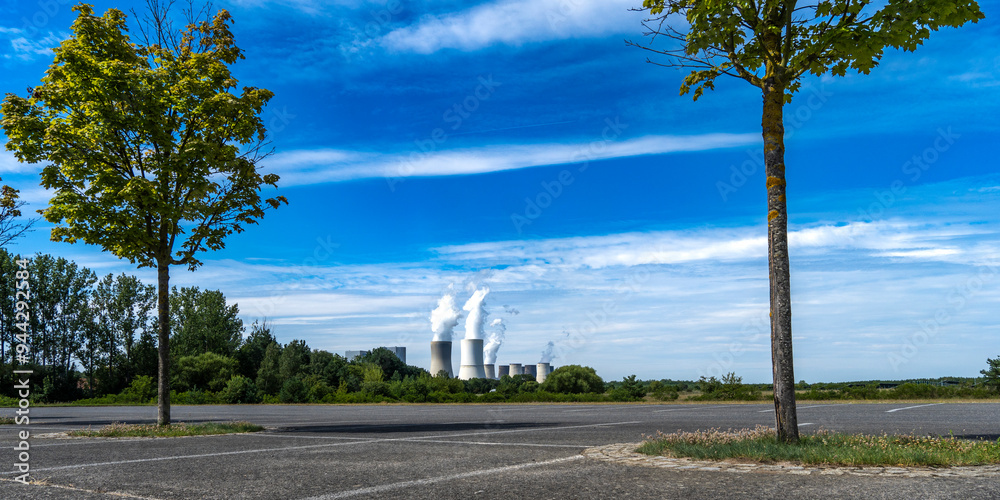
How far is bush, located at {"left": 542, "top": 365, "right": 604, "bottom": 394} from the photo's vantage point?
42781 millimetres

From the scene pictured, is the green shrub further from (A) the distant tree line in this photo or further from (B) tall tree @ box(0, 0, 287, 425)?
(B) tall tree @ box(0, 0, 287, 425)

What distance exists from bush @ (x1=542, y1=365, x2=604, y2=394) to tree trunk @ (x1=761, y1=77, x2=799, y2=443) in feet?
114

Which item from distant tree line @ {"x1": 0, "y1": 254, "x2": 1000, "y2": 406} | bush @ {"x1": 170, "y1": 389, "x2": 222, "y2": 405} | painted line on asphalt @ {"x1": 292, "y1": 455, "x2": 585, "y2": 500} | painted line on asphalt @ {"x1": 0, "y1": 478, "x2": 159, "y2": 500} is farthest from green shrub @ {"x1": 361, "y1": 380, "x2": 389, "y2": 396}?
painted line on asphalt @ {"x1": 0, "y1": 478, "x2": 159, "y2": 500}

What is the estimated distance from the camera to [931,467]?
6668 millimetres

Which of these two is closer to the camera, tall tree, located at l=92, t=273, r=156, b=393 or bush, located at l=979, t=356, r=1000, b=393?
bush, located at l=979, t=356, r=1000, b=393

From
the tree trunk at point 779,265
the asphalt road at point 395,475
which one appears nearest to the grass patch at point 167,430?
the asphalt road at point 395,475

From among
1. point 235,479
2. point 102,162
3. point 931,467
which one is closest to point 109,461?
point 235,479

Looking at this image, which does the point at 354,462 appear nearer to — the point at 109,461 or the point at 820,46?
the point at 109,461

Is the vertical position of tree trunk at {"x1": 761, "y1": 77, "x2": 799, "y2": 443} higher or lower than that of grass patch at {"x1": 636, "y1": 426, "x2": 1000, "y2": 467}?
higher

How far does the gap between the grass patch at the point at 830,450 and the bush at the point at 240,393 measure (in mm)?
34096

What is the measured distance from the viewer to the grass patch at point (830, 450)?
22.5ft

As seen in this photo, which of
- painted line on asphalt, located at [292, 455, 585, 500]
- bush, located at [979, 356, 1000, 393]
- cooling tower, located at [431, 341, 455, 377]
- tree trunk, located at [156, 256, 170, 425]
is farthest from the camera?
cooling tower, located at [431, 341, 455, 377]

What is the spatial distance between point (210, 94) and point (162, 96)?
3.27 ft

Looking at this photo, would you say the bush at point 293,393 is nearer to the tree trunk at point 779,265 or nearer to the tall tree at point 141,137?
the tall tree at point 141,137
